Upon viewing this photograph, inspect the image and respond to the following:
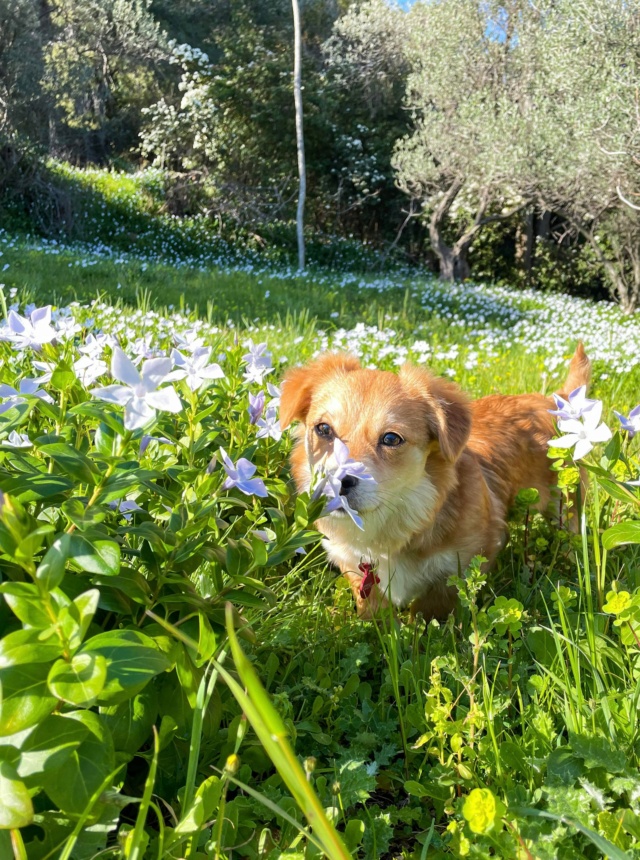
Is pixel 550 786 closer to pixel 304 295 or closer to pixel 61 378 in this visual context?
pixel 61 378

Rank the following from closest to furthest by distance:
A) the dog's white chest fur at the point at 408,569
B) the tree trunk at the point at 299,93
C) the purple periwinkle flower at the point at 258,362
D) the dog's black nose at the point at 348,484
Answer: the purple periwinkle flower at the point at 258,362 < the dog's black nose at the point at 348,484 < the dog's white chest fur at the point at 408,569 < the tree trunk at the point at 299,93

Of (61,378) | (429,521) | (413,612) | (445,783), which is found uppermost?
(61,378)

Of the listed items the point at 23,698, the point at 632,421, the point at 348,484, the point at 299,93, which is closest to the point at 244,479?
the point at 23,698

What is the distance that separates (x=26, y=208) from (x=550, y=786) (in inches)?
733

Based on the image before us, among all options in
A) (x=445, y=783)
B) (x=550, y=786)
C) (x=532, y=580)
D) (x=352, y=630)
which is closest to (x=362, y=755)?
(x=445, y=783)

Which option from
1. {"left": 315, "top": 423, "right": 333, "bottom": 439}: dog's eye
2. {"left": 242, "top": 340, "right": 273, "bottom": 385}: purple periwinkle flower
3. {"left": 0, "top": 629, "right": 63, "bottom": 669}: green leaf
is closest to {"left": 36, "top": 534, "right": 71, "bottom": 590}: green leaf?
{"left": 0, "top": 629, "right": 63, "bottom": 669}: green leaf

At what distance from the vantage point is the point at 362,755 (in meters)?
1.63

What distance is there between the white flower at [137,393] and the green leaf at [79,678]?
0.33 metres

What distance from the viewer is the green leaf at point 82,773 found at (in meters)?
0.94

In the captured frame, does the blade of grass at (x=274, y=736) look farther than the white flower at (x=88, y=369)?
No

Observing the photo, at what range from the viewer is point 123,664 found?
3.06 feet

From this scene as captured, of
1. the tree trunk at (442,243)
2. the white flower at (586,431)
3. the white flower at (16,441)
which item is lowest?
the white flower at (16,441)

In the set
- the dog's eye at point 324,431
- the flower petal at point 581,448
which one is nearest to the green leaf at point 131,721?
the flower petal at point 581,448

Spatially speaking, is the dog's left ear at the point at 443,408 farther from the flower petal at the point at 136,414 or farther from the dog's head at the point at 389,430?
the flower petal at the point at 136,414
